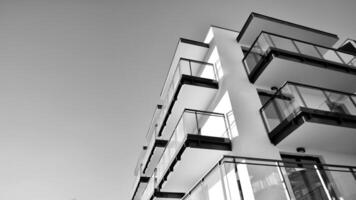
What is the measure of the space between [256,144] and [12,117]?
Result: 46.9 feet

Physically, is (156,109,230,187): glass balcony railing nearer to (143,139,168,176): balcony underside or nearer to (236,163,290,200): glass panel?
(236,163,290,200): glass panel

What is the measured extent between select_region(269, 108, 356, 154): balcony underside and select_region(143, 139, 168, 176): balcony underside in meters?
8.01

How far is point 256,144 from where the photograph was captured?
6.76 meters

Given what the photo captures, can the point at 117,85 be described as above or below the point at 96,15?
below

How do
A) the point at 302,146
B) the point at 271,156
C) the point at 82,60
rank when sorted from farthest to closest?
the point at 82,60 → the point at 302,146 → the point at 271,156

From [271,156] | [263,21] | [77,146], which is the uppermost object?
[263,21]

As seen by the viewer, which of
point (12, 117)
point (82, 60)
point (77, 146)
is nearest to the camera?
point (82, 60)

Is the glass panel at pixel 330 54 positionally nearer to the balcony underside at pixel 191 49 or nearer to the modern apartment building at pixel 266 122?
the modern apartment building at pixel 266 122

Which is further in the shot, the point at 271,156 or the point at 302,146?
the point at 302,146

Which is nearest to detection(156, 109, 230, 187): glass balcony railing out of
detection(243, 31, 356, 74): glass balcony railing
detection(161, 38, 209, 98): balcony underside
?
detection(243, 31, 356, 74): glass balcony railing

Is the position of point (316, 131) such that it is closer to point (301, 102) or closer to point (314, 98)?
point (301, 102)

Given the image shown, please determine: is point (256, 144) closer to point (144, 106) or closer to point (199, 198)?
point (199, 198)

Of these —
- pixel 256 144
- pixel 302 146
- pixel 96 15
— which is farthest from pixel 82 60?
pixel 302 146

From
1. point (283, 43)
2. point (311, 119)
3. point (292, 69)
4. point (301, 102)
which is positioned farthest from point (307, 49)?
point (311, 119)
